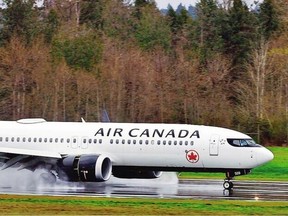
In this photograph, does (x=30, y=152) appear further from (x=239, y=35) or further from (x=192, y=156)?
(x=239, y=35)

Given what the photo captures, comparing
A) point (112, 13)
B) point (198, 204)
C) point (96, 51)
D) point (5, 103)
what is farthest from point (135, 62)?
point (198, 204)

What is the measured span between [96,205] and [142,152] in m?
8.46

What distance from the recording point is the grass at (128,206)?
2820cm

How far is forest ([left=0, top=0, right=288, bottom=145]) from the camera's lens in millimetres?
68562

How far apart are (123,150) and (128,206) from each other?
887 cm

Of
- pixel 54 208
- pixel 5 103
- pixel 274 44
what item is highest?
pixel 274 44

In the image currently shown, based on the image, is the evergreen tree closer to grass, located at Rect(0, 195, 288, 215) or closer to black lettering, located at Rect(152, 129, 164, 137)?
black lettering, located at Rect(152, 129, 164, 137)

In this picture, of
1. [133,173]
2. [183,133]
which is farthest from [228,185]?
[133,173]

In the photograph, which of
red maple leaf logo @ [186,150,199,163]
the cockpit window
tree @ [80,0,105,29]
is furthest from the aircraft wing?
tree @ [80,0,105,29]

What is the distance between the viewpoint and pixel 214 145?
37312 mm

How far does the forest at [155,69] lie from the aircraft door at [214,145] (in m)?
24.6

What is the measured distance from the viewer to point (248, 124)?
214ft

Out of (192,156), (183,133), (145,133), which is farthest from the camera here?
(145,133)

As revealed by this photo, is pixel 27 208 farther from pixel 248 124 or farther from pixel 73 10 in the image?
pixel 73 10
